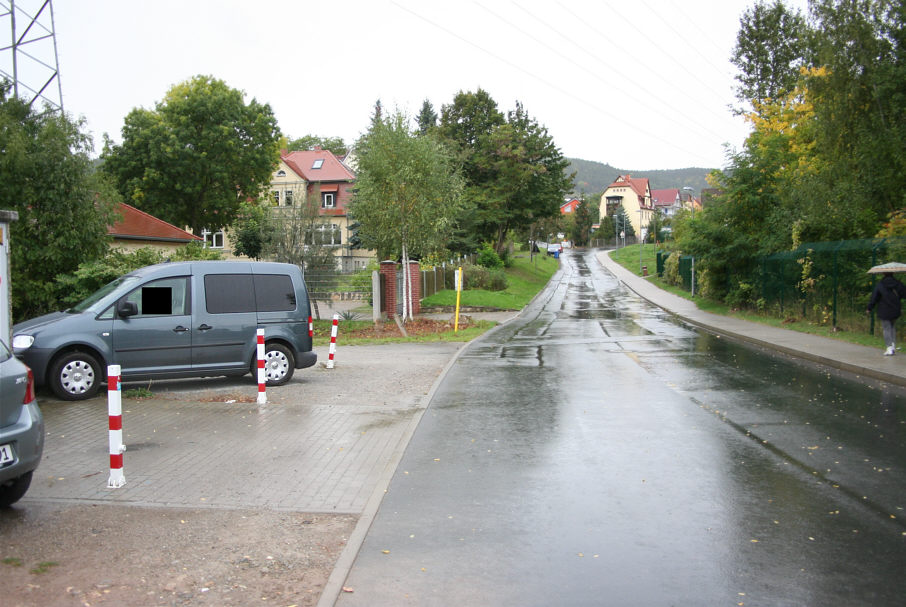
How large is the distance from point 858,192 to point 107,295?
18.1m

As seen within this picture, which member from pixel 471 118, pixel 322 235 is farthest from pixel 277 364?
pixel 471 118

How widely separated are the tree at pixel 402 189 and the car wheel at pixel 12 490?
17965mm

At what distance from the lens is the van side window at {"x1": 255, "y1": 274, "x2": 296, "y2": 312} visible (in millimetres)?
11649

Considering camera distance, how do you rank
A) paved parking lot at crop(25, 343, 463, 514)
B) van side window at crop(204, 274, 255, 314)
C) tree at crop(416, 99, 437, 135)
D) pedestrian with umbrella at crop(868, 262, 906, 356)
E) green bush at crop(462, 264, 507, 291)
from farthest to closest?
tree at crop(416, 99, 437, 135)
green bush at crop(462, 264, 507, 291)
pedestrian with umbrella at crop(868, 262, 906, 356)
van side window at crop(204, 274, 255, 314)
paved parking lot at crop(25, 343, 463, 514)

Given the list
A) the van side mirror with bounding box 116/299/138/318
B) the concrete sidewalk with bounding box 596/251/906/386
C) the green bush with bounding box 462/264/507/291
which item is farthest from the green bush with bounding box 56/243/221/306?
the green bush with bounding box 462/264/507/291

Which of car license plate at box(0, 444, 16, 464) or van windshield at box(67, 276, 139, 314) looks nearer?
car license plate at box(0, 444, 16, 464)

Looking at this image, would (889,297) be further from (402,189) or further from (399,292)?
(399,292)

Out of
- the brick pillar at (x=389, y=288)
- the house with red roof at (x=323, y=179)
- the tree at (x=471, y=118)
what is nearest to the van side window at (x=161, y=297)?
the brick pillar at (x=389, y=288)

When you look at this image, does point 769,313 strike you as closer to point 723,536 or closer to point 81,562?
point 723,536

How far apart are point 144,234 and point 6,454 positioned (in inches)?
1023

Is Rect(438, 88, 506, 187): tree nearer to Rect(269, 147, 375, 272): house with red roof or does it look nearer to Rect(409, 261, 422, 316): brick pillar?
Rect(269, 147, 375, 272): house with red roof

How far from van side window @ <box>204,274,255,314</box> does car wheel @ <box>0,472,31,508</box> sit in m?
5.83

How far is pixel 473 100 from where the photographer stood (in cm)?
5175

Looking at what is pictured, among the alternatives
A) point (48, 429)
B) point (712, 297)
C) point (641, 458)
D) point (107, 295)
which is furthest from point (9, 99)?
point (712, 297)
